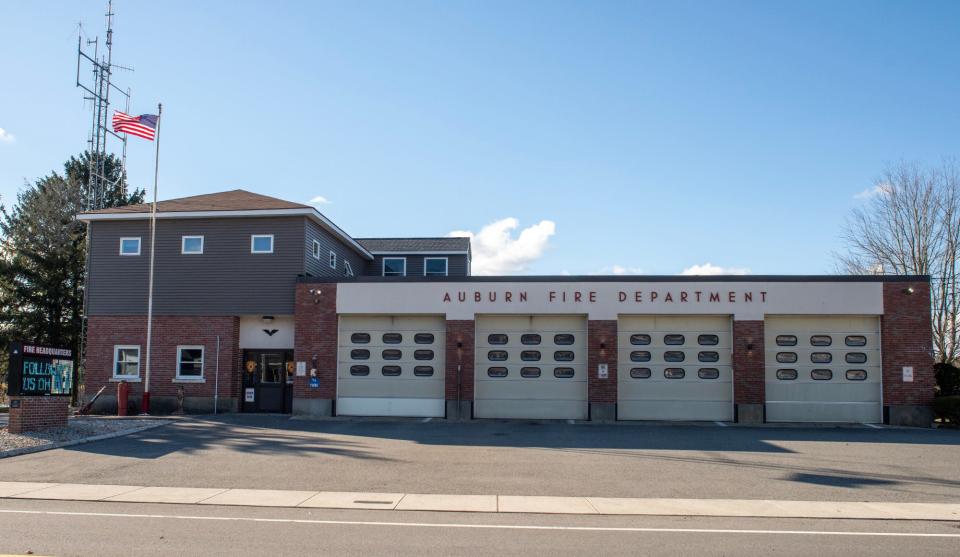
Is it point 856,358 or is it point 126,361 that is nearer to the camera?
point 856,358

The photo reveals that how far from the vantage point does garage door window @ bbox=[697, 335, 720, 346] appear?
891 inches

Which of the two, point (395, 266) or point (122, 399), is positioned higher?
point (395, 266)

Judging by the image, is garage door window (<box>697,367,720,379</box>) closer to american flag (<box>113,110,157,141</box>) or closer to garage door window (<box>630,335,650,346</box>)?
garage door window (<box>630,335,650,346</box>)

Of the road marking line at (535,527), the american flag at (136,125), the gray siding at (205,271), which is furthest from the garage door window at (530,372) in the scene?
the american flag at (136,125)

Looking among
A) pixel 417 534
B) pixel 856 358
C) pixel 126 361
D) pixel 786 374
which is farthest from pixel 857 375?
pixel 126 361

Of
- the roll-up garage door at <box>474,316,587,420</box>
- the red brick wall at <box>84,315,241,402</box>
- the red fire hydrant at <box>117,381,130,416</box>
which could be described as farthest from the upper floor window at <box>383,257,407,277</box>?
the red fire hydrant at <box>117,381,130,416</box>

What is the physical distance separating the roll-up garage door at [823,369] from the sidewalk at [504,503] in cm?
A: 1126

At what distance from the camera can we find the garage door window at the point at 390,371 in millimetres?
23328

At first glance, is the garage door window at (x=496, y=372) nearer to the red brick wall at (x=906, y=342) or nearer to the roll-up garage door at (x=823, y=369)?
the roll-up garage door at (x=823, y=369)

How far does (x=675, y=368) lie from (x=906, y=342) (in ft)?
22.6

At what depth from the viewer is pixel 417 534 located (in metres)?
9.01

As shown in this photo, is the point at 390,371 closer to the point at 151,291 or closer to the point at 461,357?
the point at 461,357

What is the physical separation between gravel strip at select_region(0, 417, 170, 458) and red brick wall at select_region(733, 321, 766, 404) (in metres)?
16.9

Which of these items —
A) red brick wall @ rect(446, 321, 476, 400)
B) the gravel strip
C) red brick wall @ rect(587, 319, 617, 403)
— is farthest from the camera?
red brick wall @ rect(446, 321, 476, 400)
